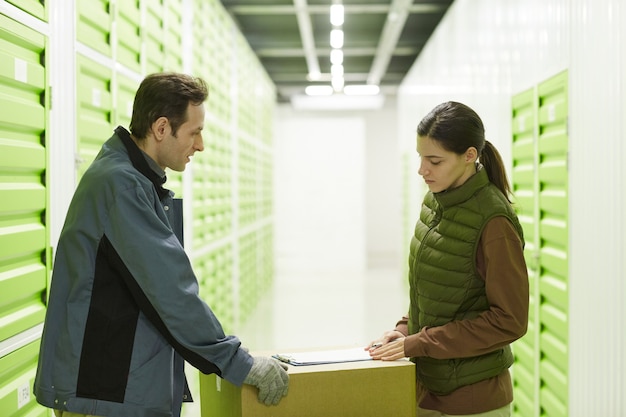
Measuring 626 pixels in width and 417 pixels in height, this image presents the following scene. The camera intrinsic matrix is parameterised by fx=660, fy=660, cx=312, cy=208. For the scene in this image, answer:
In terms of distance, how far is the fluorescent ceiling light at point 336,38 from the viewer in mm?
8641

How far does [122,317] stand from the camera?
5.59 feet

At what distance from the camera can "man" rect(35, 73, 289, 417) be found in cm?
168

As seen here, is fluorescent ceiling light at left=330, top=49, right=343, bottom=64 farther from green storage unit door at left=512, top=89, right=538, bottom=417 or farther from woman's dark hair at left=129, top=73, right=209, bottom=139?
woman's dark hair at left=129, top=73, right=209, bottom=139

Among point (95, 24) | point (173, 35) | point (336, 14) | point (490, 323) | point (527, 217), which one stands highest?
point (336, 14)

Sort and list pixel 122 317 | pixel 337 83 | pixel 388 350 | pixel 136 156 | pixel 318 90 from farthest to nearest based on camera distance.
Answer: pixel 318 90 < pixel 337 83 < pixel 388 350 < pixel 136 156 < pixel 122 317

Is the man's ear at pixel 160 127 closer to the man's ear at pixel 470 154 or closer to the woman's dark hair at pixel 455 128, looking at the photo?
the woman's dark hair at pixel 455 128

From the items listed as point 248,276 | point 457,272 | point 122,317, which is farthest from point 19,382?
point 248,276

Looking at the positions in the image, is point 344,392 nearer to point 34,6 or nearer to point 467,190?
point 467,190

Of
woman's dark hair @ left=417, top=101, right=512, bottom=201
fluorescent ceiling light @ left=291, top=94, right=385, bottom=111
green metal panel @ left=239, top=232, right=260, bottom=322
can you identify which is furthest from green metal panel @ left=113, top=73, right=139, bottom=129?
fluorescent ceiling light @ left=291, top=94, right=385, bottom=111

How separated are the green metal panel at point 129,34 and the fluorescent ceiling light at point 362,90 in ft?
34.1

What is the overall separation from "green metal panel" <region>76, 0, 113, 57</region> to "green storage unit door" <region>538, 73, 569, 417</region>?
229 cm

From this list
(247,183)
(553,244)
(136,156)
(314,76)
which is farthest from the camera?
(314,76)

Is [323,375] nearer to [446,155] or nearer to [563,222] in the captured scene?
[446,155]

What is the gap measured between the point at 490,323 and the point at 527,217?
237 centimetres
